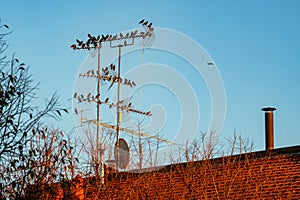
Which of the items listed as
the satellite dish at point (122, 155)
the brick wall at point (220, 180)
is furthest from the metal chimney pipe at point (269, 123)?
the satellite dish at point (122, 155)

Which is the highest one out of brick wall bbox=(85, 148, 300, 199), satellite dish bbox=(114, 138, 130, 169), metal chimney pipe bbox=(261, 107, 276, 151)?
metal chimney pipe bbox=(261, 107, 276, 151)

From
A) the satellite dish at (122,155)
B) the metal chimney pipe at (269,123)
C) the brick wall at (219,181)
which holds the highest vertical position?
the metal chimney pipe at (269,123)

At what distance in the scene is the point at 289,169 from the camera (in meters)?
12.6

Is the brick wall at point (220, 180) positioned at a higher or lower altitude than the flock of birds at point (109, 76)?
lower

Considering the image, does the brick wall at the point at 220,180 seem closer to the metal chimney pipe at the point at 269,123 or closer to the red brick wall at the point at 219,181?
the red brick wall at the point at 219,181

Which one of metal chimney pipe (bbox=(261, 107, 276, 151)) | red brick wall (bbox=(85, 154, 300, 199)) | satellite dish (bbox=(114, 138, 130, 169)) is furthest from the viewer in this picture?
metal chimney pipe (bbox=(261, 107, 276, 151))

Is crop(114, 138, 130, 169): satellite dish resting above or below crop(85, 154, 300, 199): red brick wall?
above

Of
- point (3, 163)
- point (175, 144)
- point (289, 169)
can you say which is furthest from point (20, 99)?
point (289, 169)

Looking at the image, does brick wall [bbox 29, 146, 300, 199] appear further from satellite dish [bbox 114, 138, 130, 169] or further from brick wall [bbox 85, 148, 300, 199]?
satellite dish [bbox 114, 138, 130, 169]

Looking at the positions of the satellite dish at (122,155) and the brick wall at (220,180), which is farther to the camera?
the satellite dish at (122,155)

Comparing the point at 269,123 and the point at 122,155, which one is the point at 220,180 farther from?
the point at 269,123

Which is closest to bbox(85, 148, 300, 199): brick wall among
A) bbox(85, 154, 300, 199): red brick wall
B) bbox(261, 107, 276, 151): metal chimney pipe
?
bbox(85, 154, 300, 199): red brick wall

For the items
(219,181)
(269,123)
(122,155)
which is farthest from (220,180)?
(269,123)

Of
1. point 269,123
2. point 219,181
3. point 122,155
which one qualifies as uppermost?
point 269,123
